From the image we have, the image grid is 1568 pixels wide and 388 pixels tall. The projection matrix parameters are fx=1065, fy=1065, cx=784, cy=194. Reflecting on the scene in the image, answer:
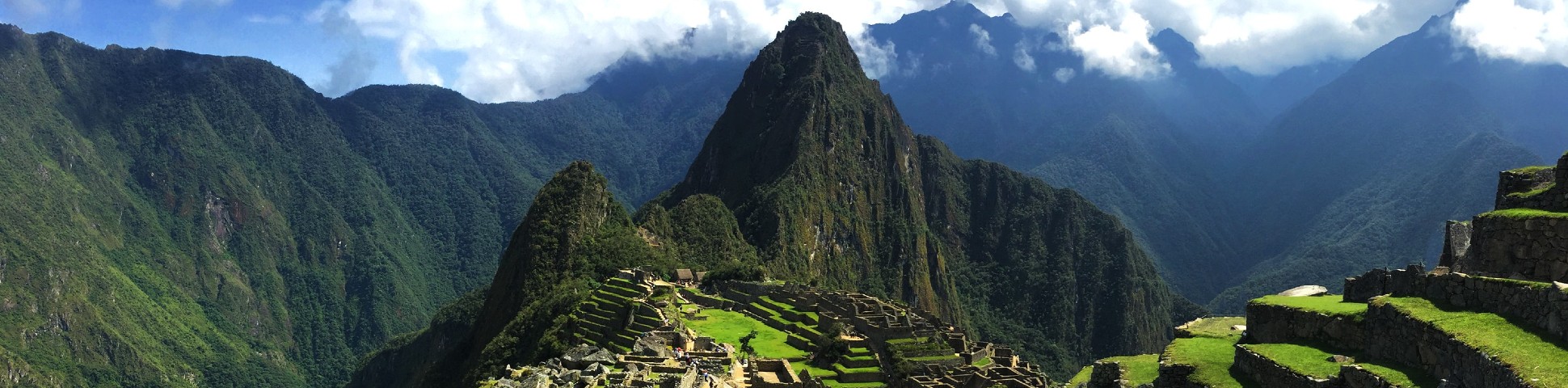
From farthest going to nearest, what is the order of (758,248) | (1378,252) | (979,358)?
(1378,252) < (758,248) < (979,358)

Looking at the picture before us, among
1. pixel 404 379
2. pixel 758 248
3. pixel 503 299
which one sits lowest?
pixel 404 379

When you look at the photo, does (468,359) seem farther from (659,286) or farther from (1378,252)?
(1378,252)

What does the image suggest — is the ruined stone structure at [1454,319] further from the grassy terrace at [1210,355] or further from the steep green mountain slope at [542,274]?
the steep green mountain slope at [542,274]

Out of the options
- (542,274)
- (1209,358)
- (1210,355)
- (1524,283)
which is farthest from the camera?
(542,274)

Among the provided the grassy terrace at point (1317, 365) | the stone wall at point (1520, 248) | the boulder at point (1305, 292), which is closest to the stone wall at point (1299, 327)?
the grassy terrace at point (1317, 365)

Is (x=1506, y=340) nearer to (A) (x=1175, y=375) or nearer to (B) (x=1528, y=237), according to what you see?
(B) (x=1528, y=237)

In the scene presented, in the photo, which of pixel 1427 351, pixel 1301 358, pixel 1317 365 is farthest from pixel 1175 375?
pixel 1427 351

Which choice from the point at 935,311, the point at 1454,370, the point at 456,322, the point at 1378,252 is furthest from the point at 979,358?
the point at 1378,252
